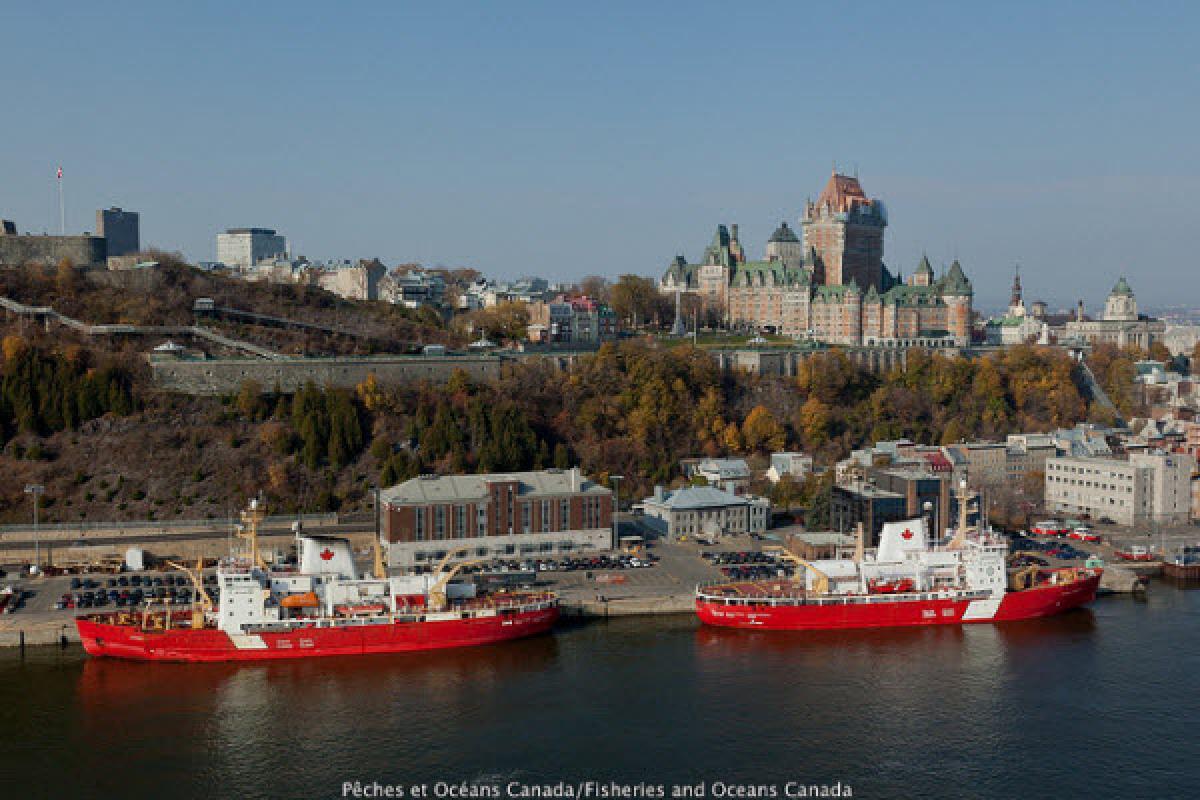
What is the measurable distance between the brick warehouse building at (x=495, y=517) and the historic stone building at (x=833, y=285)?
42379 millimetres

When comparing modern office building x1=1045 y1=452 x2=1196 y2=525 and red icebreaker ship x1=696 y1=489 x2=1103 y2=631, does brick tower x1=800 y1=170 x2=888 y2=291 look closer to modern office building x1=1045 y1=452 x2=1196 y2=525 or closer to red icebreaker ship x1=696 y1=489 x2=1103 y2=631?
modern office building x1=1045 y1=452 x2=1196 y2=525

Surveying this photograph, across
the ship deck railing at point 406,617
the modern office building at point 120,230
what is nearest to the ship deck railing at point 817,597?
the ship deck railing at point 406,617

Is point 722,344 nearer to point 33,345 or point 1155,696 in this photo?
point 33,345

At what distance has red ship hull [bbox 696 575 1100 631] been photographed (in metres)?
35.4

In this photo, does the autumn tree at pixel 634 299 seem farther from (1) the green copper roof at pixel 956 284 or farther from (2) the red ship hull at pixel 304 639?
(2) the red ship hull at pixel 304 639

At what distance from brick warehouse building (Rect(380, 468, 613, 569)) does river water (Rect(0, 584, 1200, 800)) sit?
306 inches

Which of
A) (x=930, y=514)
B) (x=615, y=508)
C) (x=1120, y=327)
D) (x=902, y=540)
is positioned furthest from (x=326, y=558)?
(x=1120, y=327)

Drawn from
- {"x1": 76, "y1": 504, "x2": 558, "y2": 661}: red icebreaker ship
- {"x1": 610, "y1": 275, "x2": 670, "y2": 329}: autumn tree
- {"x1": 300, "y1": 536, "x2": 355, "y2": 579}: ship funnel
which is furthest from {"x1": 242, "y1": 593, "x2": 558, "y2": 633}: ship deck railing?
{"x1": 610, "y1": 275, "x2": 670, "y2": 329}: autumn tree

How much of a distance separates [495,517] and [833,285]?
5108 cm

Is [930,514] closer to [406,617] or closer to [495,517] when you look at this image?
[495,517]

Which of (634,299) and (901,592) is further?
(634,299)

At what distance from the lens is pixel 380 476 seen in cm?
4841

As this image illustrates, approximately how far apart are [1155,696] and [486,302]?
231 ft

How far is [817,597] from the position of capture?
A: 3606 centimetres
